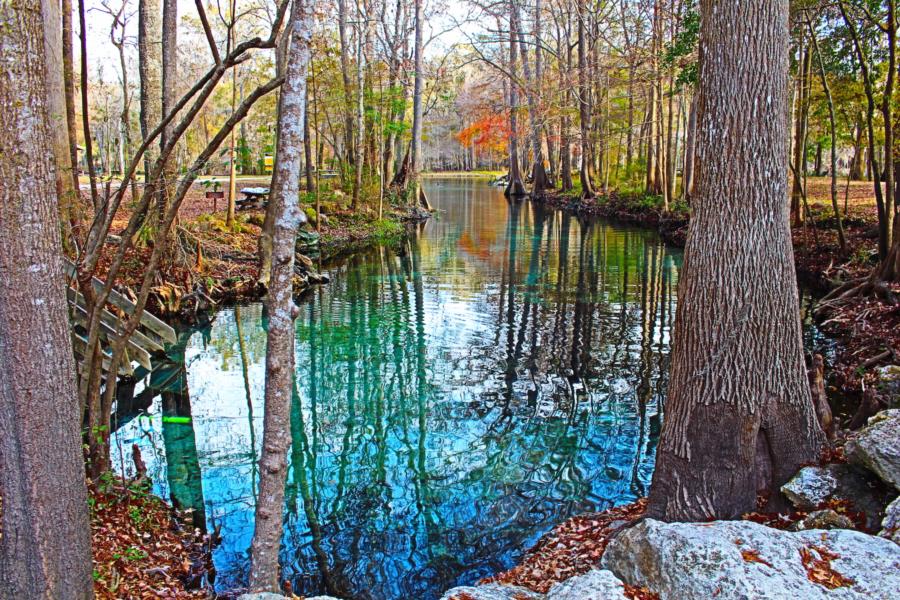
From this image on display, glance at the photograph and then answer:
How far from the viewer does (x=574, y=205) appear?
38281 mm

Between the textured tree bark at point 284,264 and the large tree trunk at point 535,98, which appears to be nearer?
the textured tree bark at point 284,264

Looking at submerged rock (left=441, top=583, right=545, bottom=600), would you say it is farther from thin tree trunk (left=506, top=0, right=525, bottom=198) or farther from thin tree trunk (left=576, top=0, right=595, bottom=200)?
thin tree trunk (left=506, top=0, right=525, bottom=198)

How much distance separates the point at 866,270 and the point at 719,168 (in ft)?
35.8

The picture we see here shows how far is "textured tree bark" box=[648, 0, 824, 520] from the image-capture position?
478 cm

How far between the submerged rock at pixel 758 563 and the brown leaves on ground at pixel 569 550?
2.73 feet

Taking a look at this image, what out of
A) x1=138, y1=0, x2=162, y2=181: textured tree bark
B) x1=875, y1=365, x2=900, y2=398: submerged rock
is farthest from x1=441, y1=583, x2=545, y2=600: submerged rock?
x1=138, y1=0, x2=162, y2=181: textured tree bark

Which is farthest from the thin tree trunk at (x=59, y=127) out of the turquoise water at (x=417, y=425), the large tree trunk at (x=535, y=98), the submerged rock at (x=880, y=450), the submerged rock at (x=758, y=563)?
the large tree trunk at (x=535, y=98)

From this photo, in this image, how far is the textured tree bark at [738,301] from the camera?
4781 mm

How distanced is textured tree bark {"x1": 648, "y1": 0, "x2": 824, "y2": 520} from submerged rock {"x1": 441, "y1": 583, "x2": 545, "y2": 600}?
141 centimetres

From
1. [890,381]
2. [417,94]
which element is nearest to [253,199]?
[417,94]

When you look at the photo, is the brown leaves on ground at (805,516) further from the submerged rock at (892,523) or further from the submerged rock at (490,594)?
the submerged rock at (490,594)

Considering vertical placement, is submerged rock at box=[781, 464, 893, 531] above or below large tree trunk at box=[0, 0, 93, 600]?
below

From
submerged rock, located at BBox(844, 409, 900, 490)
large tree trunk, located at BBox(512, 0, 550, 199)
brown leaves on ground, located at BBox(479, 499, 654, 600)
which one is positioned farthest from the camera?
large tree trunk, located at BBox(512, 0, 550, 199)

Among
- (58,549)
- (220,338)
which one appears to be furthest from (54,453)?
(220,338)
